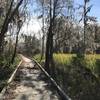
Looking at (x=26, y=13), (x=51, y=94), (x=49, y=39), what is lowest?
(x=51, y=94)

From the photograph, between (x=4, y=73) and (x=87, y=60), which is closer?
(x=87, y=60)

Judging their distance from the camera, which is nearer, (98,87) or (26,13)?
(98,87)

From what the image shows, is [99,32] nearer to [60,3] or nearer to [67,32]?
[67,32]

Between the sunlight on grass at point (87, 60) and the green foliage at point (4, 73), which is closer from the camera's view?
the green foliage at point (4, 73)

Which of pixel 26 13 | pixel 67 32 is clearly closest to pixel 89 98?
pixel 26 13

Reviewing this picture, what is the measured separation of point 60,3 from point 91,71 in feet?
71.5

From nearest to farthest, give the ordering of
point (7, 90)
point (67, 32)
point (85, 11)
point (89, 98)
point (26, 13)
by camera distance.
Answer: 1. point (89, 98)
2. point (7, 90)
3. point (26, 13)
4. point (85, 11)
5. point (67, 32)

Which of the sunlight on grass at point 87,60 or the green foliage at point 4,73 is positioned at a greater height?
the sunlight on grass at point 87,60

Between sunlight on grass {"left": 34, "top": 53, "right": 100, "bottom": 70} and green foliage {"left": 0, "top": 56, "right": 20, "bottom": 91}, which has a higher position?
sunlight on grass {"left": 34, "top": 53, "right": 100, "bottom": 70}

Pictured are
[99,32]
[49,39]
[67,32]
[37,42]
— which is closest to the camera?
[49,39]

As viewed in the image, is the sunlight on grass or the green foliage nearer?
the green foliage

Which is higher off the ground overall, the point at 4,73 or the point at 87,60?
the point at 87,60

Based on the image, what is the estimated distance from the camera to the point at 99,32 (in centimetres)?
12456

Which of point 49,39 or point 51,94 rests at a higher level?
point 49,39
